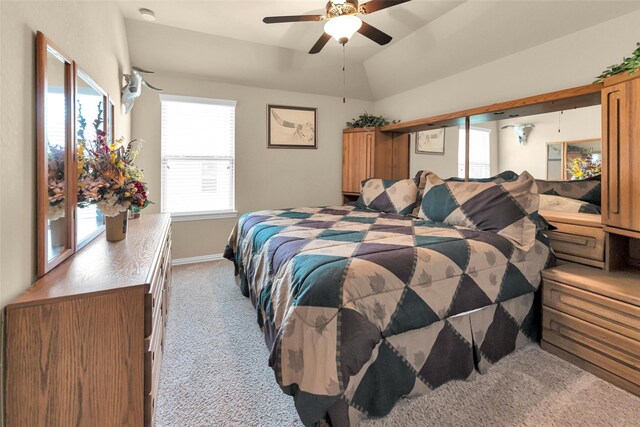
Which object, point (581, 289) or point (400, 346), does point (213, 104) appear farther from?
point (581, 289)

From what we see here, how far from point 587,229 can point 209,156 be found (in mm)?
4072

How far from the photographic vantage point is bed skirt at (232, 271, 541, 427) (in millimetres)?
1412

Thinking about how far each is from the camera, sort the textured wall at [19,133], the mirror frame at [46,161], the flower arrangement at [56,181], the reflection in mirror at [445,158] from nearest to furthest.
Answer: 1. the textured wall at [19,133]
2. the mirror frame at [46,161]
3. the flower arrangement at [56,181]
4. the reflection in mirror at [445,158]

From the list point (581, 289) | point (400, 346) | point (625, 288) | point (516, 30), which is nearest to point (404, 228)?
point (400, 346)

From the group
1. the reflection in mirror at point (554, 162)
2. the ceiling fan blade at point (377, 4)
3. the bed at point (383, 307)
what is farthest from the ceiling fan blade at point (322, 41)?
the reflection in mirror at point (554, 162)

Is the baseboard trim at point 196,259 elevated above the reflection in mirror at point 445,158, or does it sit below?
A: below

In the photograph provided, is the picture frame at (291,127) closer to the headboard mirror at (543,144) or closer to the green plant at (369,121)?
the green plant at (369,121)

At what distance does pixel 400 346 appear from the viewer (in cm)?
151

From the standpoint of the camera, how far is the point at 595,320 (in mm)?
1792

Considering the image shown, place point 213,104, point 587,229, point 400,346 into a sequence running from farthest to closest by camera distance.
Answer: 1. point 213,104
2. point 587,229
3. point 400,346

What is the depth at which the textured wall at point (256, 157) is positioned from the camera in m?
3.87

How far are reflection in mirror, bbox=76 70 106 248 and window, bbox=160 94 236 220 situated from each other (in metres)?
2.06

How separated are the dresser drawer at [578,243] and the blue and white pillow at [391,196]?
45.2 inches

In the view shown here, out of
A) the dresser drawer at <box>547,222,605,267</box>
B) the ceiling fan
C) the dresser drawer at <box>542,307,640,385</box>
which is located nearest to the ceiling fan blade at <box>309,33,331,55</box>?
the ceiling fan
